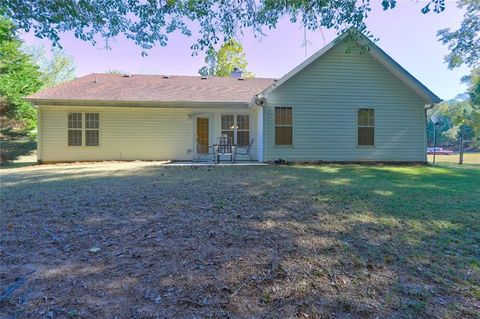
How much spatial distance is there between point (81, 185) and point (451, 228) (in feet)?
22.4

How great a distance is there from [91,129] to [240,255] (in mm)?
12361

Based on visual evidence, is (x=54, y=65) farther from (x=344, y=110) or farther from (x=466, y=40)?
(x=466, y=40)

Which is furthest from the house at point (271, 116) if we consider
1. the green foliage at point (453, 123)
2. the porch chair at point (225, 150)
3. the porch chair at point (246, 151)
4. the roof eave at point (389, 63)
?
the green foliage at point (453, 123)

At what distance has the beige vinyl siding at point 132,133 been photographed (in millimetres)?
13000

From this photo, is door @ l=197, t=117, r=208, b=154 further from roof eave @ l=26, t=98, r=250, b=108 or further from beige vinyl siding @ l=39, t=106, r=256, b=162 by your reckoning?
roof eave @ l=26, t=98, r=250, b=108

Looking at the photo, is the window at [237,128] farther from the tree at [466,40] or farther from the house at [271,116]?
the tree at [466,40]

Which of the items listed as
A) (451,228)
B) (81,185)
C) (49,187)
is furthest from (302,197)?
(49,187)

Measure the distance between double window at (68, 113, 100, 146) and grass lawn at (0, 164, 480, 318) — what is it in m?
8.33

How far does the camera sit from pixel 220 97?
13.8 meters

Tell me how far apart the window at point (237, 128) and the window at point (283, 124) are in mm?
2470

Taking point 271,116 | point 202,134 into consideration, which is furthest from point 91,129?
point 271,116

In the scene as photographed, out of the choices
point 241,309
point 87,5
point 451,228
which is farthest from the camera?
point 87,5

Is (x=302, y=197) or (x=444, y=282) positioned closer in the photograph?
(x=444, y=282)

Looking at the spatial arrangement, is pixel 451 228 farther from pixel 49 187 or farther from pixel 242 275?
pixel 49 187
